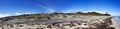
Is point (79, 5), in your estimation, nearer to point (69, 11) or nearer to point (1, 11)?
point (69, 11)

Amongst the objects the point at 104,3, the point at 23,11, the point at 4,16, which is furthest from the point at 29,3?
the point at 104,3

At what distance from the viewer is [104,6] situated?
391 centimetres

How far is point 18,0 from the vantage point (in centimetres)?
371

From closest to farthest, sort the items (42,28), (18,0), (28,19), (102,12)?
(42,28) < (28,19) < (18,0) < (102,12)

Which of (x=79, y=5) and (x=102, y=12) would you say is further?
(x=102, y=12)

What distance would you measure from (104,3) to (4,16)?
1347 mm

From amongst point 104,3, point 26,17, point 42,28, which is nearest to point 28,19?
point 26,17

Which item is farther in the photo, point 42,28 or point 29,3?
point 29,3

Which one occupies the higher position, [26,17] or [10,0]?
[10,0]

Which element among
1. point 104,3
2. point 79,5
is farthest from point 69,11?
point 104,3

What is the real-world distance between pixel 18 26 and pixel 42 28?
31 centimetres

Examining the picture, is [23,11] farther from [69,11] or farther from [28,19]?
[69,11]

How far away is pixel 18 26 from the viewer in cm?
306

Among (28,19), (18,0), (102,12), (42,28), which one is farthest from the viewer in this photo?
(102,12)
